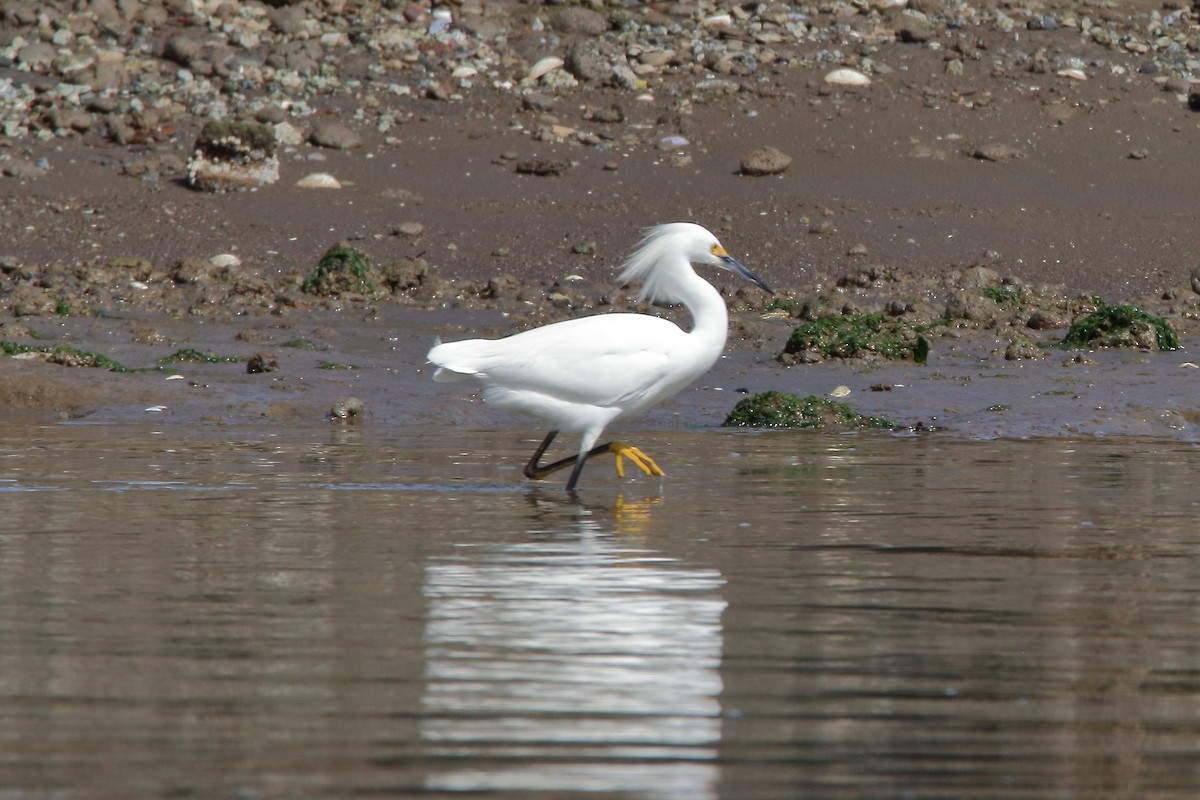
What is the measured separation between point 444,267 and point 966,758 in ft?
44.2

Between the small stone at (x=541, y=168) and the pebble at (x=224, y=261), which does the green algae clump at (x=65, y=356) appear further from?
the small stone at (x=541, y=168)

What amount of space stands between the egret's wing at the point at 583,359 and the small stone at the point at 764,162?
9100mm

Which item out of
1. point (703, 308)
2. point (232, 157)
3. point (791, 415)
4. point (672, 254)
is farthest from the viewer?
point (232, 157)

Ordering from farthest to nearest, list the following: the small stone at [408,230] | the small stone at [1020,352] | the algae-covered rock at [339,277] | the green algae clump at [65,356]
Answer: the small stone at [408,230]
the algae-covered rock at [339,277]
the small stone at [1020,352]
the green algae clump at [65,356]

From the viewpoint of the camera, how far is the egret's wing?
930cm

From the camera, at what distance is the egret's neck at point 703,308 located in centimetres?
954

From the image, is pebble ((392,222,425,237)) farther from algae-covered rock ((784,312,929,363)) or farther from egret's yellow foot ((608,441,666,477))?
egret's yellow foot ((608,441,666,477))

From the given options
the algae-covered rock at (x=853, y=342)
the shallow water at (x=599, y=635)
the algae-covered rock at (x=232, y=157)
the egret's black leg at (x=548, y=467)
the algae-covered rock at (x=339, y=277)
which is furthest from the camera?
the algae-covered rock at (x=232, y=157)

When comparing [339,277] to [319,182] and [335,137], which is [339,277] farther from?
[335,137]

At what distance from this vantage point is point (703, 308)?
31.7 ft

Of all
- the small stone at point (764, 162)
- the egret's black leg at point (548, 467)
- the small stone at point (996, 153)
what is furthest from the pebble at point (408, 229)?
the egret's black leg at point (548, 467)

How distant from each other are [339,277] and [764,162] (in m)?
4.58

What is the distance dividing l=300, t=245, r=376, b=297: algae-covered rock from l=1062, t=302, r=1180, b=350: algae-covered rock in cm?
569

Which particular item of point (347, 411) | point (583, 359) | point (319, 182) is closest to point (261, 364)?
point (347, 411)
